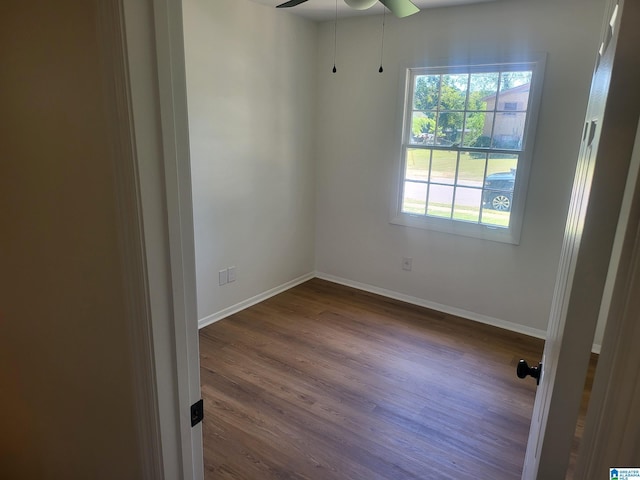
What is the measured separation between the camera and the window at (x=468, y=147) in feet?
10.1

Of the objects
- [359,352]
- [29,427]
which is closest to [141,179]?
[29,427]

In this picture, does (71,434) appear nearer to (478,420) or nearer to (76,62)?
(76,62)

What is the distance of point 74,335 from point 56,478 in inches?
27.3

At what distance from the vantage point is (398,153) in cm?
364

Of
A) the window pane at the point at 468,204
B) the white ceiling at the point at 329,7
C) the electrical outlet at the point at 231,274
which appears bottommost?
the electrical outlet at the point at 231,274

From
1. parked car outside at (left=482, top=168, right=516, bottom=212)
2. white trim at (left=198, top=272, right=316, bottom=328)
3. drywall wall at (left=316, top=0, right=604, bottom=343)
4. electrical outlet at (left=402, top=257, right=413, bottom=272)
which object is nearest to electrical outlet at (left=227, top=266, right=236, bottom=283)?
white trim at (left=198, top=272, right=316, bottom=328)

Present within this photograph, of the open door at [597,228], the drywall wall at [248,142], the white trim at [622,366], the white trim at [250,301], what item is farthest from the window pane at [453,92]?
the white trim at [622,366]

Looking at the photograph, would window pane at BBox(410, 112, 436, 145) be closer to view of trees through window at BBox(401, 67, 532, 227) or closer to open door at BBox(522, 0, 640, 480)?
view of trees through window at BBox(401, 67, 532, 227)

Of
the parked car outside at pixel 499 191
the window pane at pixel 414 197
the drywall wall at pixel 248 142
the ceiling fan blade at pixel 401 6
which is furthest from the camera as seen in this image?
the window pane at pixel 414 197

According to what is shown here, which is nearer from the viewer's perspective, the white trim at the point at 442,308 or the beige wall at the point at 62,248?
the beige wall at the point at 62,248

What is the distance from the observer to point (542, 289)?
321 centimetres

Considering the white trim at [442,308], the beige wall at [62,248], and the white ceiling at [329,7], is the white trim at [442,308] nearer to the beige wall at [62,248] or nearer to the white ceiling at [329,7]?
the white ceiling at [329,7]

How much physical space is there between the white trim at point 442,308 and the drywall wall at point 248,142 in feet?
1.64

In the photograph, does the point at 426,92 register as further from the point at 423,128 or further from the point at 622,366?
the point at 622,366
